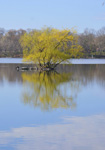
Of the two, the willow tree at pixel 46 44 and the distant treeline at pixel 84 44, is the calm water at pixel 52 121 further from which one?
the distant treeline at pixel 84 44

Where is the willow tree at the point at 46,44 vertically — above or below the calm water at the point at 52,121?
above

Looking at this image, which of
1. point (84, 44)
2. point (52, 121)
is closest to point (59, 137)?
point (52, 121)

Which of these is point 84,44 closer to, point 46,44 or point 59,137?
point 46,44

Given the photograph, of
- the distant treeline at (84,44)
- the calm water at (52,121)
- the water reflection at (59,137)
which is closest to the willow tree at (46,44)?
the calm water at (52,121)

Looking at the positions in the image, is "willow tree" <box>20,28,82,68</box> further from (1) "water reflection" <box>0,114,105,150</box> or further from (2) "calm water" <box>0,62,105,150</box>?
(1) "water reflection" <box>0,114,105,150</box>

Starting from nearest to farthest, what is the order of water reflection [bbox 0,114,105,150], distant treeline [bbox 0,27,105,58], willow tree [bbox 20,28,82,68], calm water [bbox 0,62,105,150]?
water reflection [bbox 0,114,105,150] < calm water [bbox 0,62,105,150] < willow tree [bbox 20,28,82,68] < distant treeline [bbox 0,27,105,58]

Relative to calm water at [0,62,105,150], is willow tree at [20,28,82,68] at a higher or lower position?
higher

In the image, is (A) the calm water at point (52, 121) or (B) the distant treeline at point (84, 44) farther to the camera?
(B) the distant treeline at point (84, 44)

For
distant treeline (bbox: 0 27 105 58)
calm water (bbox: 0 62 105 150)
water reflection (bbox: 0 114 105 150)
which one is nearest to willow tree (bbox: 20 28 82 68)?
calm water (bbox: 0 62 105 150)

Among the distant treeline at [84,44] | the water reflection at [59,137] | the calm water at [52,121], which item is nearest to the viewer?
the water reflection at [59,137]

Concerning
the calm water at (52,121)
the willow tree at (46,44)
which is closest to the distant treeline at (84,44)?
the willow tree at (46,44)

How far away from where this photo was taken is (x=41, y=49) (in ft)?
126

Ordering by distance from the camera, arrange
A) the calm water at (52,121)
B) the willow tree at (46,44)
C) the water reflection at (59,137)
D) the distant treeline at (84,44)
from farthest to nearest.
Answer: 1. the distant treeline at (84,44)
2. the willow tree at (46,44)
3. the calm water at (52,121)
4. the water reflection at (59,137)

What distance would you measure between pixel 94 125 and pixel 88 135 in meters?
1.19
